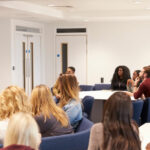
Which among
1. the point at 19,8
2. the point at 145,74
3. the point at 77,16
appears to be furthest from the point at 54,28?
the point at 145,74

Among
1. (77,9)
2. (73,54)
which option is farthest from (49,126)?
(73,54)

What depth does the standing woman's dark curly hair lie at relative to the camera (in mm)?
2664

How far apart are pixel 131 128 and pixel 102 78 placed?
28.7 ft

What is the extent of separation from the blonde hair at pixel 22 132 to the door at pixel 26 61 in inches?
326

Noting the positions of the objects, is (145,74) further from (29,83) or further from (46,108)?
(29,83)

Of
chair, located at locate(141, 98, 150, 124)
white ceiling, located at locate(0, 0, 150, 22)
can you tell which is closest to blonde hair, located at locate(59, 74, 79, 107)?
chair, located at locate(141, 98, 150, 124)

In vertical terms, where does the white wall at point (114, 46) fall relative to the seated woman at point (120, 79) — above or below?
above

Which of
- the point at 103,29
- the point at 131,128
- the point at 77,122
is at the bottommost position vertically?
the point at 77,122

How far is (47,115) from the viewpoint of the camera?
3760 millimetres

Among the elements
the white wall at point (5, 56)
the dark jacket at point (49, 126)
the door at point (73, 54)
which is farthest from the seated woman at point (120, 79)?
the dark jacket at point (49, 126)

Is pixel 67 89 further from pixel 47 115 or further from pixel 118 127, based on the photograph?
pixel 118 127

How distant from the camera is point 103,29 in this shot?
11.5 m

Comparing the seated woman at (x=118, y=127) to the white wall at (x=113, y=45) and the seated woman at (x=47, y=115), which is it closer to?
the seated woman at (x=47, y=115)

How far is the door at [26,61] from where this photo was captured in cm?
1048
